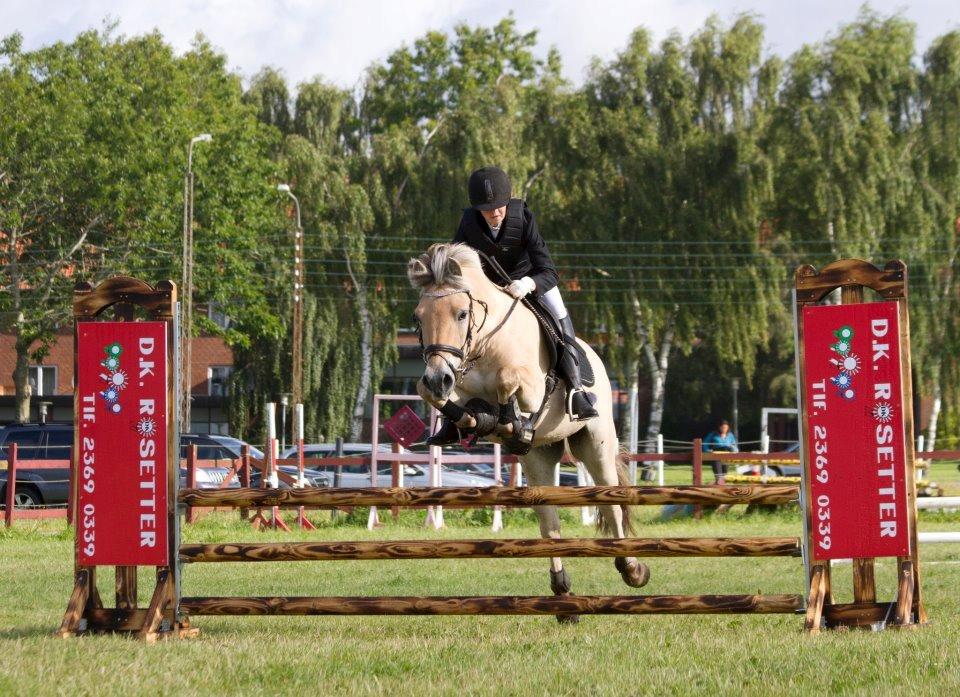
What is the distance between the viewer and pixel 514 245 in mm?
7785

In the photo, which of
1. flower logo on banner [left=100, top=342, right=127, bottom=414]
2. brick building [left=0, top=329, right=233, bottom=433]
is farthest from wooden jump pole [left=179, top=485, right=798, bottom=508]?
brick building [left=0, top=329, right=233, bottom=433]

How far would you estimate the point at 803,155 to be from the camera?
33.7 m

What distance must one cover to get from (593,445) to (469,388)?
54.7 inches

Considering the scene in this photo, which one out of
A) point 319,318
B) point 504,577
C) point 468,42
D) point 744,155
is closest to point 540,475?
point 504,577

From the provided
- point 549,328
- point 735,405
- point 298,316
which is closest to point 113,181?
point 298,316

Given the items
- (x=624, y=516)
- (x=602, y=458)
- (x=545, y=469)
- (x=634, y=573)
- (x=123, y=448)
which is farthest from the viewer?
(x=624, y=516)

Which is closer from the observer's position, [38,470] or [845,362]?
[845,362]

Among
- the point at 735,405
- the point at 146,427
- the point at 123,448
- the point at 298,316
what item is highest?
the point at 298,316

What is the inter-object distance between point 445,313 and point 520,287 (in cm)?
90

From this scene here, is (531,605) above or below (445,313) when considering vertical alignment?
below

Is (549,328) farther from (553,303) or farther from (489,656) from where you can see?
(489,656)

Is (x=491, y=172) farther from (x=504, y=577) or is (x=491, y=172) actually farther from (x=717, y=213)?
(x=717, y=213)

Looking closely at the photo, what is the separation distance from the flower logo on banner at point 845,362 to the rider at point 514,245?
1.84m

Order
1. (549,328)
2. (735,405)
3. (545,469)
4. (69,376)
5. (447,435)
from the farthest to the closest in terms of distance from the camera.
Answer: (69,376) < (735,405) < (545,469) < (549,328) < (447,435)
